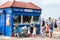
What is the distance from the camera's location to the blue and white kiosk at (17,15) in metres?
24.1

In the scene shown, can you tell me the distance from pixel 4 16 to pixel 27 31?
300 cm

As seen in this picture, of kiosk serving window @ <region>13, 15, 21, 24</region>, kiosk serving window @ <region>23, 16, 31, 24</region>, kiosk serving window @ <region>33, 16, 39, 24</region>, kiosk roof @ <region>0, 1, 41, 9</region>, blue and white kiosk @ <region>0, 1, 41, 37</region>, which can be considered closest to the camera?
blue and white kiosk @ <region>0, 1, 41, 37</region>

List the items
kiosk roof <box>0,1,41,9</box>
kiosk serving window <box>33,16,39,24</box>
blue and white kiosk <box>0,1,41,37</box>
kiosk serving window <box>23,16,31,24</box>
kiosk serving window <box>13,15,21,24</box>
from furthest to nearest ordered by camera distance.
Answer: kiosk serving window <box>33,16,39,24</box>
kiosk serving window <box>23,16,31,24</box>
kiosk roof <box>0,1,41,9</box>
kiosk serving window <box>13,15,21,24</box>
blue and white kiosk <box>0,1,41,37</box>

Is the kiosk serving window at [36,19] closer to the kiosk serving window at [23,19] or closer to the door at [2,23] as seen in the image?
the kiosk serving window at [23,19]

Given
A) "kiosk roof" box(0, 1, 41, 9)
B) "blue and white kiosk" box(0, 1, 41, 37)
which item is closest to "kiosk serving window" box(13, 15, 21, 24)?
"blue and white kiosk" box(0, 1, 41, 37)

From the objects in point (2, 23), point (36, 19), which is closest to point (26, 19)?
point (36, 19)

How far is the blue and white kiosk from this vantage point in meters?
24.1

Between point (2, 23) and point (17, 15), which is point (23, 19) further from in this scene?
point (2, 23)

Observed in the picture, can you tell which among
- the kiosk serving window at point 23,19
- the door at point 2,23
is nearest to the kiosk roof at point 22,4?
the kiosk serving window at point 23,19

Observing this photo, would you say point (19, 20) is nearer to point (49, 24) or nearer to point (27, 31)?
point (27, 31)

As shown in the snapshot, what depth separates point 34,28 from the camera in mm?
24484

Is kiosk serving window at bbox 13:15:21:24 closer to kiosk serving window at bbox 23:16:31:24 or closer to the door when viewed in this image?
kiosk serving window at bbox 23:16:31:24

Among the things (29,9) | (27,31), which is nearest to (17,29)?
(27,31)

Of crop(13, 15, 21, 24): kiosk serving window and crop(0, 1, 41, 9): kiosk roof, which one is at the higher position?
crop(0, 1, 41, 9): kiosk roof
